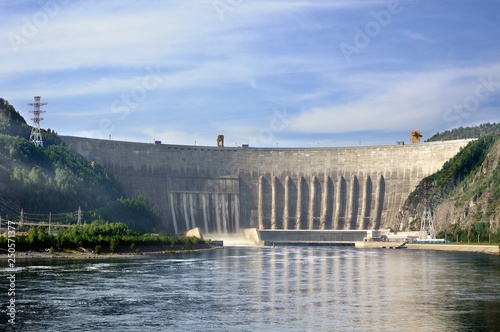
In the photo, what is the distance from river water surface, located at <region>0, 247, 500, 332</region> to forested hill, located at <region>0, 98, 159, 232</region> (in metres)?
64.9

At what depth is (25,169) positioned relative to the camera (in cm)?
18012

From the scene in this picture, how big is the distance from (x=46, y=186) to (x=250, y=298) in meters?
117

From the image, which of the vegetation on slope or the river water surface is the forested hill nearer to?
the vegetation on slope

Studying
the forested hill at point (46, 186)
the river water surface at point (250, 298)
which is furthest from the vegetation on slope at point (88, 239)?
the river water surface at point (250, 298)

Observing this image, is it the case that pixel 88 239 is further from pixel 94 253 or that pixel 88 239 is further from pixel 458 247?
pixel 458 247

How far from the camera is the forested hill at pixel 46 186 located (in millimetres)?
167500

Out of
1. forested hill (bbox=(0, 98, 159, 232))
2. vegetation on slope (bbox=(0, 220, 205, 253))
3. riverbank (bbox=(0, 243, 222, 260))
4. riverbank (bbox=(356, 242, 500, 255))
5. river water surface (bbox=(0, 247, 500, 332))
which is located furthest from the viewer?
forested hill (bbox=(0, 98, 159, 232))

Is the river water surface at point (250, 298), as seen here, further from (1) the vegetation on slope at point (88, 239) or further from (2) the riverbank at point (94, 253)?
(1) the vegetation on slope at point (88, 239)

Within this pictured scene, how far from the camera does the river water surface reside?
53.8 metres

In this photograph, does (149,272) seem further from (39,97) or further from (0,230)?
(39,97)

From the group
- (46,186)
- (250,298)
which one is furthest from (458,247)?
(250,298)

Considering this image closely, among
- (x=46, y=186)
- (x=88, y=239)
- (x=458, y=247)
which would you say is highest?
(x=46, y=186)

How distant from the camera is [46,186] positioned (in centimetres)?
17662

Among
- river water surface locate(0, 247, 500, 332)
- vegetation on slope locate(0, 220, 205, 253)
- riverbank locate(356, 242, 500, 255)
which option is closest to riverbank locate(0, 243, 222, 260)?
vegetation on slope locate(0, 220, 205, 253)
